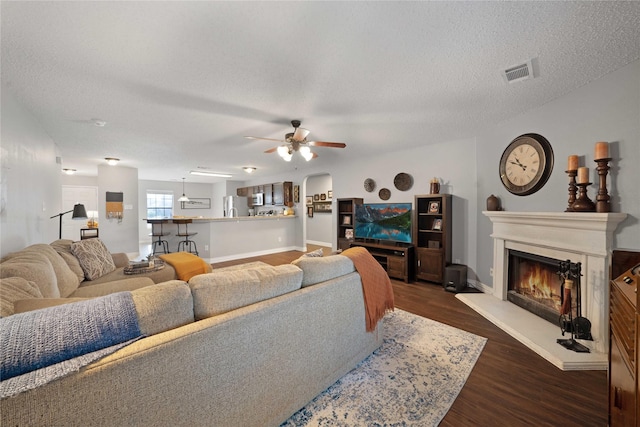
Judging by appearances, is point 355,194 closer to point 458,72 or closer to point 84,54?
point 458,72

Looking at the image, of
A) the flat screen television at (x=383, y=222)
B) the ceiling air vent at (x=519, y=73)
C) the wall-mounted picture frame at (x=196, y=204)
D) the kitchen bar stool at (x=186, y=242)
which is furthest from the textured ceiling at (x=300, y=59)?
the wall-mounted picture frame at (x=196, y=204)

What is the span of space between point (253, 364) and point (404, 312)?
221 cm

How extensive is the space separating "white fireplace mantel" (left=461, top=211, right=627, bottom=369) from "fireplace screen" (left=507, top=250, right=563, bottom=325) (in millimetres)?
112

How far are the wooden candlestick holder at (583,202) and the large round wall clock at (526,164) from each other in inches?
17.8

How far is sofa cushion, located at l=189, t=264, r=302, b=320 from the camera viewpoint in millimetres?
1242

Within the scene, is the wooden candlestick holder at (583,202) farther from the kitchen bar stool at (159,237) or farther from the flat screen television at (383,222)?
the kitchen bar stool at (159,237)

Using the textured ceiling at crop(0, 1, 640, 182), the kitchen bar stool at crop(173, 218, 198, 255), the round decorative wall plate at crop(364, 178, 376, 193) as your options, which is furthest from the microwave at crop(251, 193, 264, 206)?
the textured ceiling at crop(0, 1, 640, 182)

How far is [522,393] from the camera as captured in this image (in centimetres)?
166

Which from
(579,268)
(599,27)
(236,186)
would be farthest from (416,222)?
(236,186)

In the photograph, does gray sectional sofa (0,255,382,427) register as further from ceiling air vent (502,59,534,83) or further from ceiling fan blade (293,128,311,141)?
ceiling air vent (502,59,534,83)

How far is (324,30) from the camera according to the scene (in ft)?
4.92

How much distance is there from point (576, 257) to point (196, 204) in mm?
10900

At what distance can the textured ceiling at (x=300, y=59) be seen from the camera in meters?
1.38

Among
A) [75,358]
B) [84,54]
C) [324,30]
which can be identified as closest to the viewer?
[75,358]
